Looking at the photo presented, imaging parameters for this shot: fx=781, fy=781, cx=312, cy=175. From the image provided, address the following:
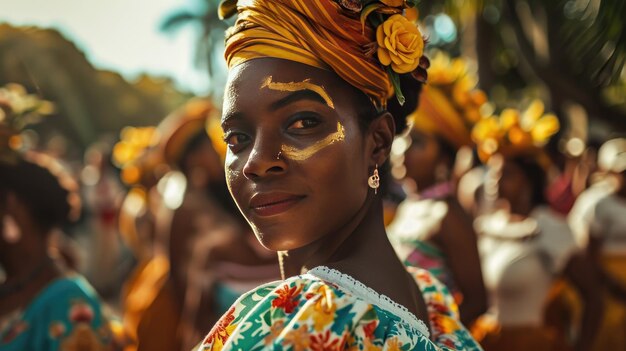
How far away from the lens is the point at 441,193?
5.36 meters

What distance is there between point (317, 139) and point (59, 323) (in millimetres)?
2244

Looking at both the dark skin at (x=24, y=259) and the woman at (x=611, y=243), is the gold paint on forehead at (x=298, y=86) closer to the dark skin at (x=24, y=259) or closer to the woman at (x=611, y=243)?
the dark skin at (x=24, y=259)

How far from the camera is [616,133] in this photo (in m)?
9.84

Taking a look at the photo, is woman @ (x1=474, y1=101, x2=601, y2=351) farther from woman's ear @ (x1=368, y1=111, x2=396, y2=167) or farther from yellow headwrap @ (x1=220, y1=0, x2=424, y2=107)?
yellow headwrap @ (x1=220, y1=0, x2=424, y2=107)

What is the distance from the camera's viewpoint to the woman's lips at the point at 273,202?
205cm

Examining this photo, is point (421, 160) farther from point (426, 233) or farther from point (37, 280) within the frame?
point (37, 280)

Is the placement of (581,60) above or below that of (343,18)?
below

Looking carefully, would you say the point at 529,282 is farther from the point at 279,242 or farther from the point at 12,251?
the point at 279,242

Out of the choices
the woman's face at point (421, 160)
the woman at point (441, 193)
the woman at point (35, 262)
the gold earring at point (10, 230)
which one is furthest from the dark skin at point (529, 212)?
the gold earring at point (10, 230)

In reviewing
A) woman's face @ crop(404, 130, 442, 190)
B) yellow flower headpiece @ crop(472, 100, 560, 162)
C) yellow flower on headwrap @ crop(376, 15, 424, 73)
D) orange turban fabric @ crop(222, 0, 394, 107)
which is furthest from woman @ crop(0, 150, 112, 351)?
yellow flower headpiece @ crop(472, 100, 560, 162)

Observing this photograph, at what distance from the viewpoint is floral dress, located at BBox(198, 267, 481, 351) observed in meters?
1.74

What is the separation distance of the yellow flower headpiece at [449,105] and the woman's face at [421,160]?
0.10 m

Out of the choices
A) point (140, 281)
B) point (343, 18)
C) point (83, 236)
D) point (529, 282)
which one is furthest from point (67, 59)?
point (343, 18)

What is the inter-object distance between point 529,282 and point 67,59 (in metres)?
28.9
